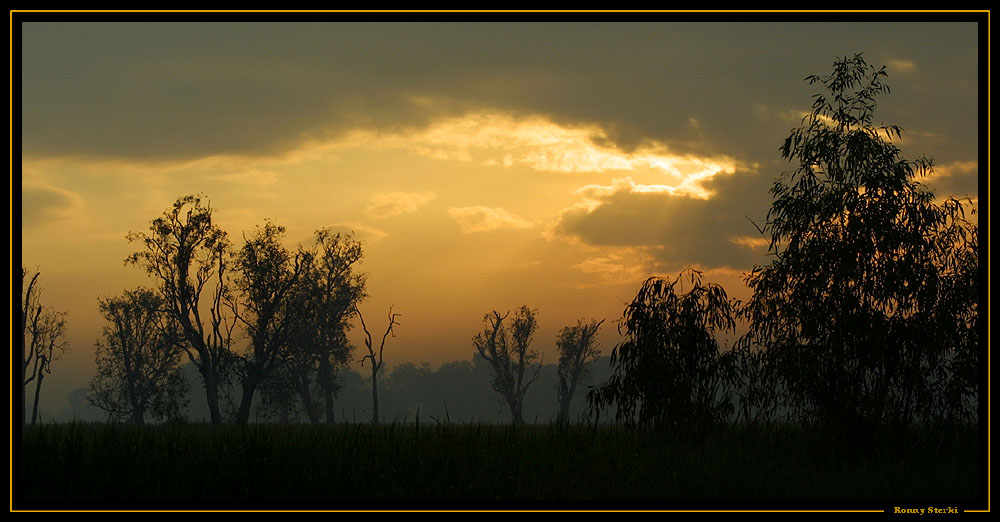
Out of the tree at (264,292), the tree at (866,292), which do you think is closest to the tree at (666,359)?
the tree at (866,292)

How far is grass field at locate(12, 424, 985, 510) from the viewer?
13727 millimetres

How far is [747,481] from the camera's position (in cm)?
1545

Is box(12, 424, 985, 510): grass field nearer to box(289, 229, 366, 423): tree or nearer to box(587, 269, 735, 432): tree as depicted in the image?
box(587, 269, 735, 432): tree

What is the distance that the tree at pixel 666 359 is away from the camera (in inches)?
781

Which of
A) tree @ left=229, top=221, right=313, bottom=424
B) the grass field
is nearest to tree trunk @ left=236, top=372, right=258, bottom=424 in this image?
tree @ left=229, top=221, right=313, bottom=424

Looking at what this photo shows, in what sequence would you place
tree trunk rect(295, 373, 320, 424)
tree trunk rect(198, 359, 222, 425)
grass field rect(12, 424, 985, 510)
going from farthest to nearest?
tree trunk rect(295, 373, 320, 424), tree trunk rect(198, 359, 222, 425), grass field rect(12, 424, 985, 510)

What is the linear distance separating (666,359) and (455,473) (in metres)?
7.07

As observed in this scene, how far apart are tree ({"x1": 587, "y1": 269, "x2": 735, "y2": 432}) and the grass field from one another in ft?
7.29

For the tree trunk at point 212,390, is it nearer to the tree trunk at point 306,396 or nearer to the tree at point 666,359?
the tree trunk at point 306,396

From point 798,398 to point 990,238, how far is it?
6198 millimetres

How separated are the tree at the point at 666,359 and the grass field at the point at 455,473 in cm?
222

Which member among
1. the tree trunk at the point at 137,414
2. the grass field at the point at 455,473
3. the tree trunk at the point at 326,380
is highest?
the grass field at the point at 455,473

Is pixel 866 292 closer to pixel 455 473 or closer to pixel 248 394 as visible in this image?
pixel 455 473
